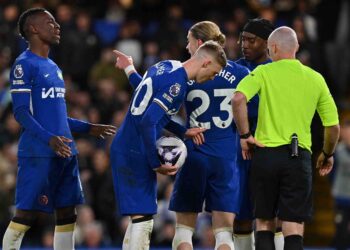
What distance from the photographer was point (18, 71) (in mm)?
9914

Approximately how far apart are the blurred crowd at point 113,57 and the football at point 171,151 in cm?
476

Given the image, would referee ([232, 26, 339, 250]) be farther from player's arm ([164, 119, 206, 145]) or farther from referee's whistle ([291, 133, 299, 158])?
player's arm ([164, 119, 206, 145])

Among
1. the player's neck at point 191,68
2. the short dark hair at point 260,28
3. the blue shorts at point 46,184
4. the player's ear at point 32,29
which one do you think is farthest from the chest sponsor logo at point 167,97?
the player's ear at point 32,29

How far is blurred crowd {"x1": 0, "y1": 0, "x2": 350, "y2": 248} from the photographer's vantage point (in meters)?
15.6

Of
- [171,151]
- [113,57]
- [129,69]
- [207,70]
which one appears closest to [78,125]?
[129,69]

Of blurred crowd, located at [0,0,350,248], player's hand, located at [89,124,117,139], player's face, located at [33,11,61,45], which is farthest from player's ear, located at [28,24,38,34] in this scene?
blurred crowd, located at [0,0,350,248]

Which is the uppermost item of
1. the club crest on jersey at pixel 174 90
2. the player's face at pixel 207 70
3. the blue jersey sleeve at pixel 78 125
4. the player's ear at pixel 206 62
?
the player's ear at pixel 206 62

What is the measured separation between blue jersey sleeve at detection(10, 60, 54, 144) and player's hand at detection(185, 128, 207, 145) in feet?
3.90

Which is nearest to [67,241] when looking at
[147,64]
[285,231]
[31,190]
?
[31,190]

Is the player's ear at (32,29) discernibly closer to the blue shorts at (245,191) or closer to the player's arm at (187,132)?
the player's arm at (187,132)

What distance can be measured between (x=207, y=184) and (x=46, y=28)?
200 centimetres

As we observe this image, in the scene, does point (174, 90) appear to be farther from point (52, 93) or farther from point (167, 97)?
point (52, 93)

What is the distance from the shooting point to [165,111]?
30.6 ft

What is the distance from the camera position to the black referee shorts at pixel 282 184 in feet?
31.0
